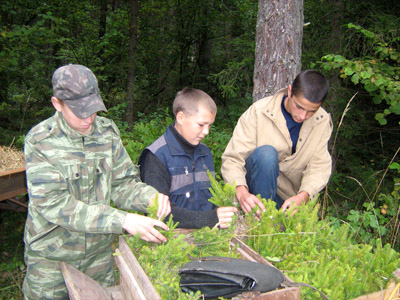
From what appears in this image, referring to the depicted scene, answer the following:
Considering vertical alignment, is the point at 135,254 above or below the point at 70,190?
below

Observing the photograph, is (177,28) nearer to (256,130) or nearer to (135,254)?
(256,130)

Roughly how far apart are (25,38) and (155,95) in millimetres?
5713

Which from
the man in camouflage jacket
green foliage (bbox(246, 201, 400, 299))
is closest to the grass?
the man in camouflage jacket

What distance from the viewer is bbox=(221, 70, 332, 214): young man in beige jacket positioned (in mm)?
3104

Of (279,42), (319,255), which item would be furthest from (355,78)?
(319,255)

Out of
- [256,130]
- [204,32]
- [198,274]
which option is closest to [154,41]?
[204,32]

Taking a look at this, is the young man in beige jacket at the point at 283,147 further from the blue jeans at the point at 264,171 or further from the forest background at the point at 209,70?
the forest background at the point at 209,70

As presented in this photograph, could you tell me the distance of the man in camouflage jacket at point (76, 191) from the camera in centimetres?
209

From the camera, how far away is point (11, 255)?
5480mm

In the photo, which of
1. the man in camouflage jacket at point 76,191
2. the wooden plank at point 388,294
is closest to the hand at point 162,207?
the man in camouflage jacket at point 76,191

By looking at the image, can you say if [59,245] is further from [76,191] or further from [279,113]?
[279,113]

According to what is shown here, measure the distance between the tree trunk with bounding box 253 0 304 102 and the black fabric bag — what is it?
3.01m

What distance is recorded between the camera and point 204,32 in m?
12.1

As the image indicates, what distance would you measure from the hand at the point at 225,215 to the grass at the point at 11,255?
2.97 m
